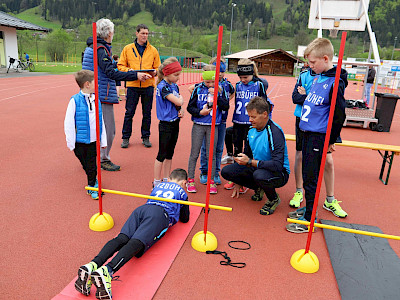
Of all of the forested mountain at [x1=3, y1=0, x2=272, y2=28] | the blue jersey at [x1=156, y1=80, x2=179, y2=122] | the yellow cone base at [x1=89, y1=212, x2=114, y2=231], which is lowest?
the yellow cone base at [x1=89, y1=212, x2=114, y2=231]

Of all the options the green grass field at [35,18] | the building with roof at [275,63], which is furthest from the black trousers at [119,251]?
the green grass field at [35,18]

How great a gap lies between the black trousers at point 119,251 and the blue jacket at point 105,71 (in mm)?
2494

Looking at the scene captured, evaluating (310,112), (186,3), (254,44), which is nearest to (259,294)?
(310,112)

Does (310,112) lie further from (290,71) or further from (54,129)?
(290,71)

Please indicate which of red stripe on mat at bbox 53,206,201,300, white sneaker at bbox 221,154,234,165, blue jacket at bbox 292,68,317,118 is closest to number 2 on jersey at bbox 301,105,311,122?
blue jacket at bbox 292,68,317,118

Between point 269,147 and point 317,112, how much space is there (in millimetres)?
762

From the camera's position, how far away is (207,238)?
119 inches

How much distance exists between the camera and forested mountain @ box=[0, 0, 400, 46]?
13100 cm

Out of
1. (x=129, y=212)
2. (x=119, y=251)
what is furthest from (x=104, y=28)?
(x=119, y=251)

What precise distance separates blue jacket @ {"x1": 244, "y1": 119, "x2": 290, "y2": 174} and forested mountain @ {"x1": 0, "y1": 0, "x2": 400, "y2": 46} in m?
135

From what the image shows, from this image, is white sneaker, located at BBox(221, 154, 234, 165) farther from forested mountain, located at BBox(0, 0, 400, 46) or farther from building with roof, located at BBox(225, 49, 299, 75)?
forested mountain, located at BBox(0, 0, 400, 46)

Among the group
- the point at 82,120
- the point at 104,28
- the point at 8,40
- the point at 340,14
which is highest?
the point at 340,14

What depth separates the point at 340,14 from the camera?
9.74 meters

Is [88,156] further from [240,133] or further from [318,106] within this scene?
[318,106]
